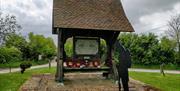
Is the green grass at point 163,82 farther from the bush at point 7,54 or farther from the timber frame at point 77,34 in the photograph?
the bush at point 7,54

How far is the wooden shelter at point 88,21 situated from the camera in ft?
48.1

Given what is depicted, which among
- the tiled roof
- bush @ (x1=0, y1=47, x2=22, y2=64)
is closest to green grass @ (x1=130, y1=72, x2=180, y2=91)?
the tiled roof

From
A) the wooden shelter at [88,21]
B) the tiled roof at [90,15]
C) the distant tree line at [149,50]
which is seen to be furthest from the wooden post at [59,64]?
the distant tree line at [149,50]

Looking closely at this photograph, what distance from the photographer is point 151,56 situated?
151ft

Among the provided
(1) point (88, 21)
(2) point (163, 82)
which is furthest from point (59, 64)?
(2) point (163, 82)

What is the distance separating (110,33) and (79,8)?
2.28 metres

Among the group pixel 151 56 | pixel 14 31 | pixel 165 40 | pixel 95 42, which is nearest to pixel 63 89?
pixel 95 42

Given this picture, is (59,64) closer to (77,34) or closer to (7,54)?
(77,34)

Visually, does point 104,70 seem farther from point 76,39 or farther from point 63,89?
point 63,89

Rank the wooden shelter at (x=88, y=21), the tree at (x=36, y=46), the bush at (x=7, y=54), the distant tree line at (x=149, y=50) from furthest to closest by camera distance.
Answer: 1. the tree at (x=36, y=46)
2. the distant tree line at (x=149, y=50)
3. the bush at (x=7, y=54)
4. the wooden shelter at (x=88, y=21)

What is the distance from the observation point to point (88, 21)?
1501 centimetres

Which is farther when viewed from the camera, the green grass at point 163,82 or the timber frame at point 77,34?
the timber frame at point 77,34

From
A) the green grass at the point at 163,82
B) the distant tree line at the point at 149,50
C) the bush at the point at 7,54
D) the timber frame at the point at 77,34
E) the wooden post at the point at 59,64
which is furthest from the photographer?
the distant tree line at the point at 149,50

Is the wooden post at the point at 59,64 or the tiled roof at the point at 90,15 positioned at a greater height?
the tiled roof at the point at 90,15
